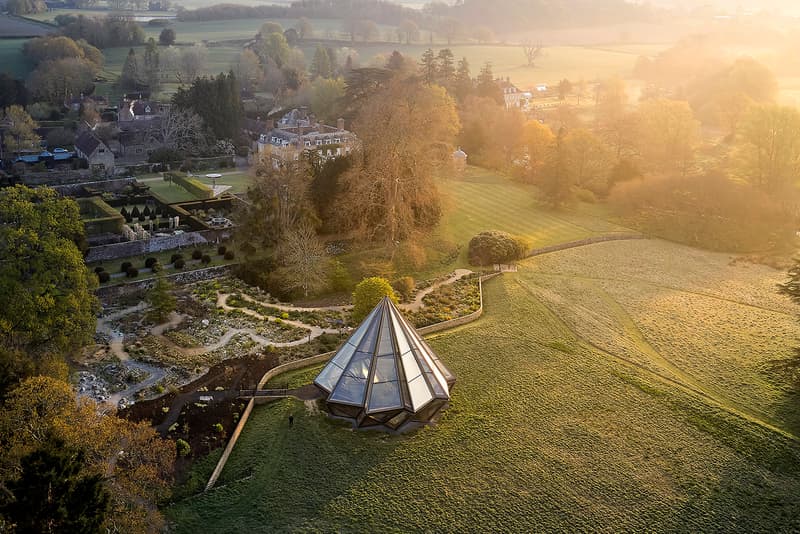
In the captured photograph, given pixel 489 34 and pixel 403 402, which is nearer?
pixel 403 402

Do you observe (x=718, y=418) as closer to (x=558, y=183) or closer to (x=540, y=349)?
(x=540, y=349)

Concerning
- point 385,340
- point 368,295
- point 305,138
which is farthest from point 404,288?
point 305,138

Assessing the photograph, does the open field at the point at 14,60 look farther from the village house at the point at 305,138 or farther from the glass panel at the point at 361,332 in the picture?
the glass panel at the point at 361,332

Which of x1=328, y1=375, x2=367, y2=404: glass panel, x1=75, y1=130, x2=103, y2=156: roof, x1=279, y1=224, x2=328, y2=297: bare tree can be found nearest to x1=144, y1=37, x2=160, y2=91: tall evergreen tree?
x1=75, y1=130, x2=103, y2=156: roof

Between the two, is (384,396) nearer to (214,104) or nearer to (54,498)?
(54,498)

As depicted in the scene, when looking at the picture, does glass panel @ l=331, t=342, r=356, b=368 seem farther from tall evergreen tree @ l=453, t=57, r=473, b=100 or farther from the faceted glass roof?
tall evergreen tree @ l=453, t=57, r=473, b=100

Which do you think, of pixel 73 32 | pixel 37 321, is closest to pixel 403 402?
pixel 37 321
